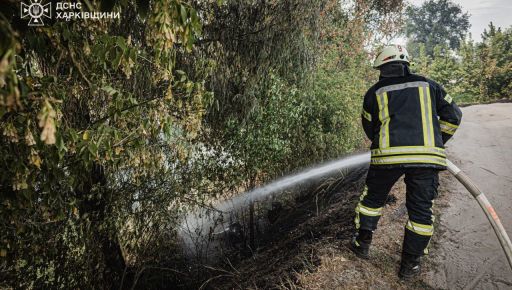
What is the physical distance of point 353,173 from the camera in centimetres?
659

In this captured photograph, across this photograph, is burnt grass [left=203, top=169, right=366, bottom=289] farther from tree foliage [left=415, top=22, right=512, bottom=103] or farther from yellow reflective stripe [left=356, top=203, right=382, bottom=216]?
tree foliage [left=415, top=22, right=512, bottom=103]

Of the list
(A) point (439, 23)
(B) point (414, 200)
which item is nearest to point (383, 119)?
(B) point (414, 200)

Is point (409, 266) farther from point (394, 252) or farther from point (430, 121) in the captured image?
point (430, 121)

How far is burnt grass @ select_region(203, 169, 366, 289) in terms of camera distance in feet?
11.1

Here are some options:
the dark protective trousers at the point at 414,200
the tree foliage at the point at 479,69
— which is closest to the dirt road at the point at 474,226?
the dark protective trousers at the point at 414,200

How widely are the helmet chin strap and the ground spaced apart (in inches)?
72.2

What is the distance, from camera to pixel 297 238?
14.5 ft

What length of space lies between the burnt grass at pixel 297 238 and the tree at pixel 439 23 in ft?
154

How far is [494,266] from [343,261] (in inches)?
59.2

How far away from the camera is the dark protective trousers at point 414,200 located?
281cm

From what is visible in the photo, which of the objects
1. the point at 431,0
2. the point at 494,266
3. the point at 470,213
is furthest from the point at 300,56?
the point at 431,0

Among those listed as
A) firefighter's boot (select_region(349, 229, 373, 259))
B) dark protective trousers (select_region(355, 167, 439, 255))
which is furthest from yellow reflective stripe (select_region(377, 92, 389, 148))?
firefighter's boot (select_region(349, 229, 373, 259))

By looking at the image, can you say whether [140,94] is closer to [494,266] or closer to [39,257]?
[39,257]

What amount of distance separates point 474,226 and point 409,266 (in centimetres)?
155
